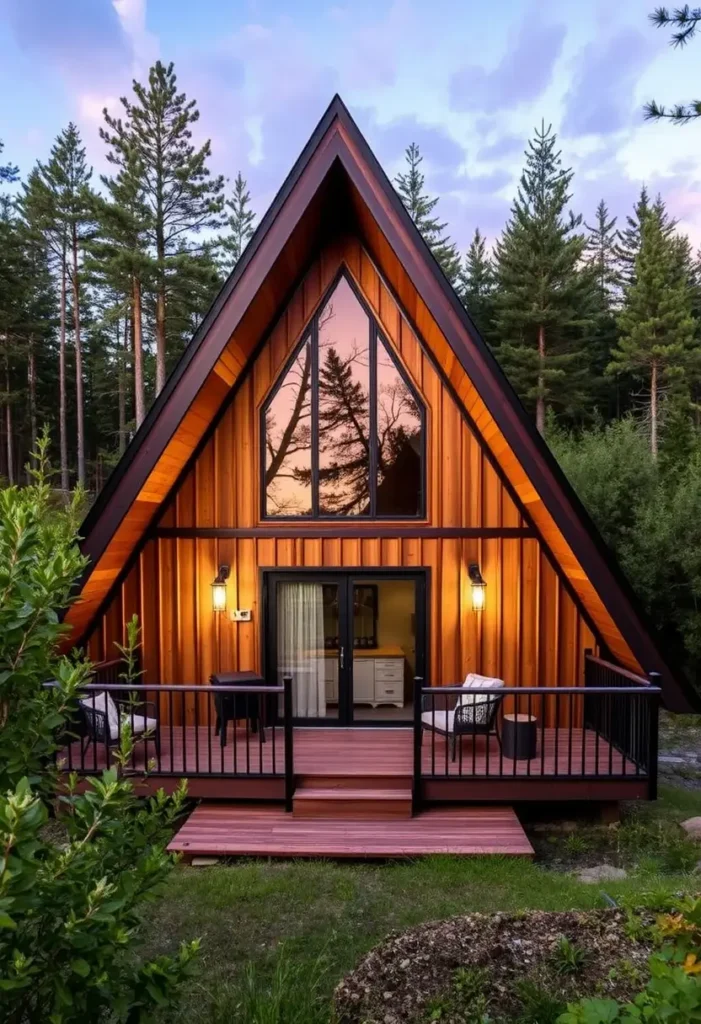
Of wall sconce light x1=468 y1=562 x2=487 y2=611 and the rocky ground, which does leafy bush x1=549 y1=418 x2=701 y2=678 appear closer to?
the rocky ground

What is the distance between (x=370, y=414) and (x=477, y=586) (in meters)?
2.42

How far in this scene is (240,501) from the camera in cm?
771

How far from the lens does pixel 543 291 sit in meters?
20.5

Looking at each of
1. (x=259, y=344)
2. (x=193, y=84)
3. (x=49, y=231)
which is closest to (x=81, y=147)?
(x=49, y=231)

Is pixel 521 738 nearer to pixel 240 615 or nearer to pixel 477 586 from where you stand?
pixel 477 586

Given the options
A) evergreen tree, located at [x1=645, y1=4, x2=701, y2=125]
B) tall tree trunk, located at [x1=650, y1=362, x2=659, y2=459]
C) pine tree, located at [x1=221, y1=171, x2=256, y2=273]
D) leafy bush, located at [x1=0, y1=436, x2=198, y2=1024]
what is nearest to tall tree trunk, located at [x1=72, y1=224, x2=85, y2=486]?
pine tree, located at [x1=221, y1=171, x2=256, y2=273]

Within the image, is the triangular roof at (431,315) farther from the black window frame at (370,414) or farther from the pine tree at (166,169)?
the pine tree at (166,169)

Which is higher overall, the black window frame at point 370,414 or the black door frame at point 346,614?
the black window frame at point 370,414

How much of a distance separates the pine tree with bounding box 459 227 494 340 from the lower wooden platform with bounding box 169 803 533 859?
19233 mm

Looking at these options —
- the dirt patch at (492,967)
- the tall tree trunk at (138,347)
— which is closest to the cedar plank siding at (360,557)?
the dirt patch at (492,967)

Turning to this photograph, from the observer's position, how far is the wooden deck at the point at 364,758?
6.12 metres

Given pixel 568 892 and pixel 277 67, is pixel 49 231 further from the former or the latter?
pixel 568 892

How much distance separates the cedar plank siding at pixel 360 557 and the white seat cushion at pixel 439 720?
0.77m

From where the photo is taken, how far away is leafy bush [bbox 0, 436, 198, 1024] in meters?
1.78
